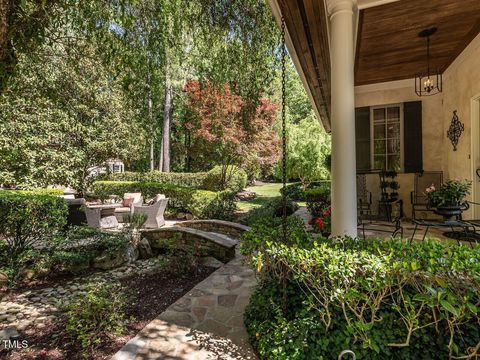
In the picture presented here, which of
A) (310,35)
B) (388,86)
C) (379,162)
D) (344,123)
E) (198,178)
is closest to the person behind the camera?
(344,123)

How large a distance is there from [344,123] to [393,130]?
3851mm

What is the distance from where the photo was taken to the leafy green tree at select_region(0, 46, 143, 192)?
5706mm

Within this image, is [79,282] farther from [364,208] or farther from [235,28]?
[364,208]

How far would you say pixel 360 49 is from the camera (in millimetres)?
4277

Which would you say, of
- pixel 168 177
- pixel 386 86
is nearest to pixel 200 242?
pixel 386 86

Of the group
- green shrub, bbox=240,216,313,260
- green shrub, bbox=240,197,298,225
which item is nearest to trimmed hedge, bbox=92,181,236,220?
green shrub, bbox=240,197,298,225

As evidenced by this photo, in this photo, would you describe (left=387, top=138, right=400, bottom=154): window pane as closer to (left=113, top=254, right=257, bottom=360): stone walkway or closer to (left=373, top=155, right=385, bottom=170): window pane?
(left=373, top=155, right=385, bottom=170): window pane

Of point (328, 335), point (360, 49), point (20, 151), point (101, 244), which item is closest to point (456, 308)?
point (328, 335)

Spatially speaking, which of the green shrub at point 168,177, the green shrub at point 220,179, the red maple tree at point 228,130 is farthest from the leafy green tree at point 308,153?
the green shrub at point 168,177

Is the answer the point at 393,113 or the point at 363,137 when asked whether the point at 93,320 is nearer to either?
the point at 363,137

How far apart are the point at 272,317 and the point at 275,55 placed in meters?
4.07

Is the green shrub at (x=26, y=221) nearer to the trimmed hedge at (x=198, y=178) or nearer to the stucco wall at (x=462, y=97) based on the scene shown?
the stucco wall at (x=462, y=97)

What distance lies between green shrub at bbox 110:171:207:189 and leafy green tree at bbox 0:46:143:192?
289 cm

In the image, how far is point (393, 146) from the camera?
19.2ft
